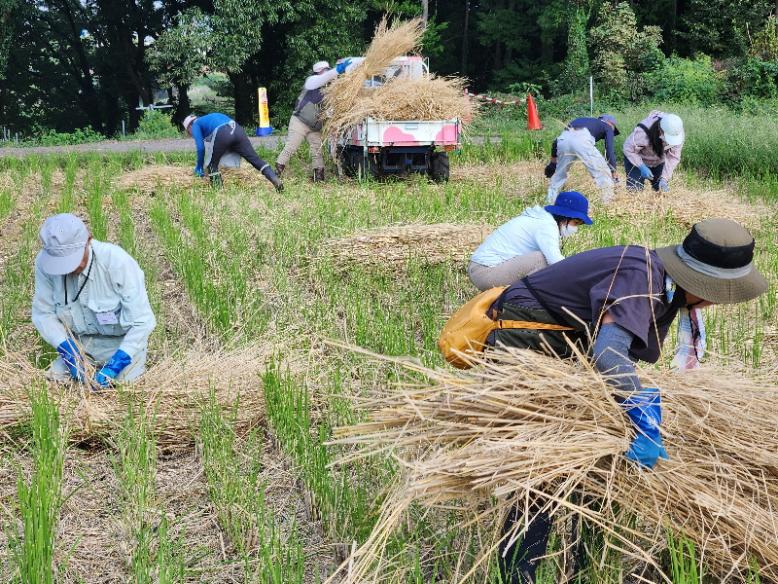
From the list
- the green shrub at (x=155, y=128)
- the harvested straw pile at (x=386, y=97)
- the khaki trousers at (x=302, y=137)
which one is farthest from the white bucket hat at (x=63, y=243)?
the green shrub at (x=155, y=128)

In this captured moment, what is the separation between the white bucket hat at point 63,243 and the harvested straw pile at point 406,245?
92.0 inches

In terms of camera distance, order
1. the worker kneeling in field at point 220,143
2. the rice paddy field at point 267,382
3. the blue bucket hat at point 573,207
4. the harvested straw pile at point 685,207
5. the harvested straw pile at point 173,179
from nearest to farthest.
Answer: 1. the rice paddy field at point 267,382
2. the blue bucket hat at point 573,207
3. the harvested straw pile at point 685,207
4. the worker kneeling in field at point 220,143
5. the harvested straw pile at point 173,179

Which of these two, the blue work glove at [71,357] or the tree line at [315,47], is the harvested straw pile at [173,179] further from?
the tree line at [315,47]

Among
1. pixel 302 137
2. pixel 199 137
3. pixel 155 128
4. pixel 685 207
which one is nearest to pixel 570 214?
pixel 685 207

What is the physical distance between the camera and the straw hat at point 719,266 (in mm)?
2207

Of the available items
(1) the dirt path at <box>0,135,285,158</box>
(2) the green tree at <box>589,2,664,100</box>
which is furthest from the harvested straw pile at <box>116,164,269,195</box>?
(2) the green tree at <box>589,2,664,100</box>

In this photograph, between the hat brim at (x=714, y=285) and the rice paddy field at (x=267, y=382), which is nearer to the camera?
the hat brim at (x=714, y=285)

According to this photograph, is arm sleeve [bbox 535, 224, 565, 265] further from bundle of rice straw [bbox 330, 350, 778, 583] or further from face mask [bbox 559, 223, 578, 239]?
bundle of rice straw [bbox 330, 350, 778, 583]

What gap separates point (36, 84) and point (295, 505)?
24023mm

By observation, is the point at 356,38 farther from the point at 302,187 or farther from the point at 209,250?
the point at 209,250

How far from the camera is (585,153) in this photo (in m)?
7.58

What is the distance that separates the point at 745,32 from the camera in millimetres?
19844

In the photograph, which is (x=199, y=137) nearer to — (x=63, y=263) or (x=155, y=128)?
(x=63, y=263)

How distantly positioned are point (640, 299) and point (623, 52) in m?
19.3
